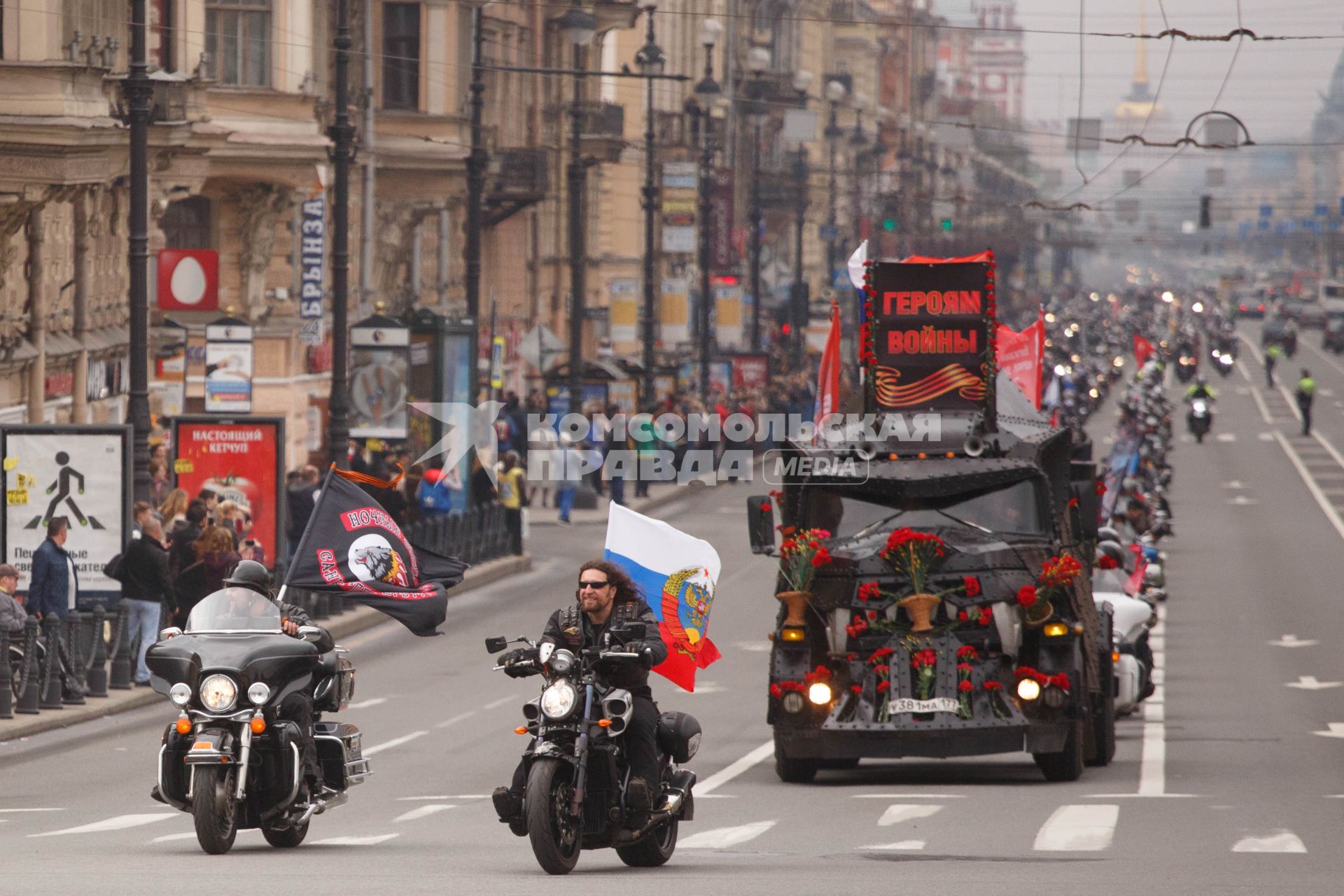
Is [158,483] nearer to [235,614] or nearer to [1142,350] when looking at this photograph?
[235,614]

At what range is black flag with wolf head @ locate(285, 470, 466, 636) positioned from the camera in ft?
42.4

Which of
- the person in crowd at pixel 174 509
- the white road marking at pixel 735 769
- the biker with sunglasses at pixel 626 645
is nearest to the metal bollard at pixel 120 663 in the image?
the person in crowd at pixel 174 509

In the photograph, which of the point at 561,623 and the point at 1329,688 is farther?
the point at 1329,688

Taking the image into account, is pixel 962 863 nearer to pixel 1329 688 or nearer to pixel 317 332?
pixel 1329 688

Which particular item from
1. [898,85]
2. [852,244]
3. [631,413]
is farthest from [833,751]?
[898,85]

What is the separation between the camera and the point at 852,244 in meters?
99.7

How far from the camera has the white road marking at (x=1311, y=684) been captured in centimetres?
2545

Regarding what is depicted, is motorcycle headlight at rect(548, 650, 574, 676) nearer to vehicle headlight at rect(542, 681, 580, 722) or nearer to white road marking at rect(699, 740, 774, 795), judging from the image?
vehicle headlight at rect(542, 681, 580, 722)

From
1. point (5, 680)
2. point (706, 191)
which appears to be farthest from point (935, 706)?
point (706, 191)

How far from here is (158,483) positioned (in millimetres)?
28844

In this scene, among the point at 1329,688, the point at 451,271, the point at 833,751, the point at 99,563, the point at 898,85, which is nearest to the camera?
the point at 833,751

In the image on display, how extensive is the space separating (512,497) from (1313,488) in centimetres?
2637

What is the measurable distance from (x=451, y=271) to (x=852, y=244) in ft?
145

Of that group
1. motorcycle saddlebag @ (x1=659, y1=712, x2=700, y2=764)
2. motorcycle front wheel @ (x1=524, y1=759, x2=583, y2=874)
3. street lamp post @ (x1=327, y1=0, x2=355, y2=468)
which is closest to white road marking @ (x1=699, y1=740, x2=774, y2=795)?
motorcycle saddlebag @ (x1=659, y1=712, x2=700, y2=764)
